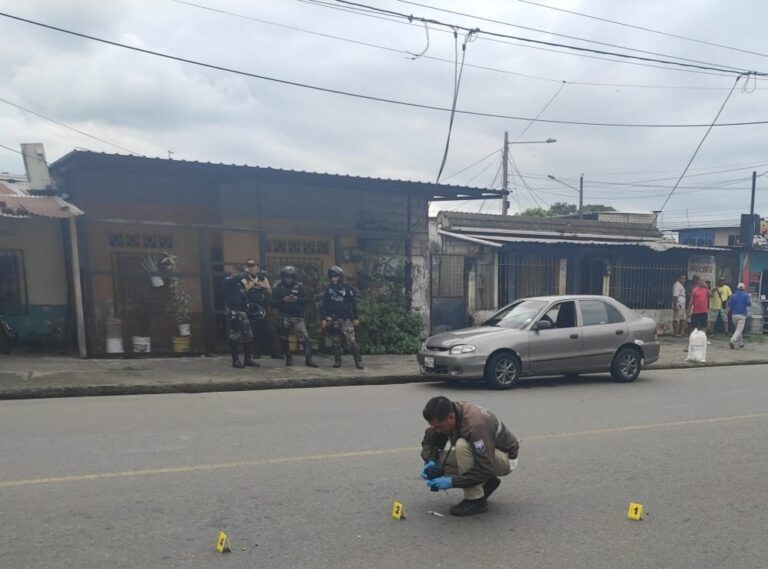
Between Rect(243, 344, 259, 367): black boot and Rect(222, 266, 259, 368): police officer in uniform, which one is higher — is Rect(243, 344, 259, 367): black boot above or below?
below

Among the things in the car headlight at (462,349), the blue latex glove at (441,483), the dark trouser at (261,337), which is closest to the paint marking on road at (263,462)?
the blue latex glove at (441,483)

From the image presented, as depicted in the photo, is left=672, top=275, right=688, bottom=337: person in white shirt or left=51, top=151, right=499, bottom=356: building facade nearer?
left=51, top=151, right=499, bottom=356: building facade

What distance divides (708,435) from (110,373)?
8227 mm

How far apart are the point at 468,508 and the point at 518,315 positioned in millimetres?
6455

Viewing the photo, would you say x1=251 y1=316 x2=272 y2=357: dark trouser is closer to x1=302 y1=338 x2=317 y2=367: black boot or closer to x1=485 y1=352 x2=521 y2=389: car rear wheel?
x1=302 y1=338 x2=317 y2=367: black boot

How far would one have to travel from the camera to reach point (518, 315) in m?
10.5

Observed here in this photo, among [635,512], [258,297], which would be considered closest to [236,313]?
[258,297]

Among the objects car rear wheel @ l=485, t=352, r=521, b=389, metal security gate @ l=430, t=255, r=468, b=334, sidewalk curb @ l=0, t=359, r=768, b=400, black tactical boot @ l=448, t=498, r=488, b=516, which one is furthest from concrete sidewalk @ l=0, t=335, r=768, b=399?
black tactical boot @ l=448, t=498, r=488, b=516

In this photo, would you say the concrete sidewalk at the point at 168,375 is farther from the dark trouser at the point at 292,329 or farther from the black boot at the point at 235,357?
the dark trouser at the point at 292,329

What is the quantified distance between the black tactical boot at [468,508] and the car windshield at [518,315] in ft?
19.5

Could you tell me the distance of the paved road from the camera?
377 centimetres

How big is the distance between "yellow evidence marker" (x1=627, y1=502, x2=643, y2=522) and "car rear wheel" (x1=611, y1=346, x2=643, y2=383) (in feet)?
21.8

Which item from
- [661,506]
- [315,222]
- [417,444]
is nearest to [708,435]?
[661,506]

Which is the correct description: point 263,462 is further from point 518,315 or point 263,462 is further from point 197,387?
point 518,315
